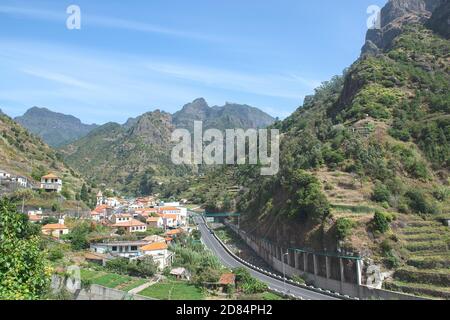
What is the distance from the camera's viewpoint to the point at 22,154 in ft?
243

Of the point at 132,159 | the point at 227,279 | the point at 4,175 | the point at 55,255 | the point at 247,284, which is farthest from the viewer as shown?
the point at 132,159

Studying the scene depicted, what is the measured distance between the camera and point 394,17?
436 feet

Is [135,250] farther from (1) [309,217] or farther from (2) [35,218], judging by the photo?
(1) [309,217]

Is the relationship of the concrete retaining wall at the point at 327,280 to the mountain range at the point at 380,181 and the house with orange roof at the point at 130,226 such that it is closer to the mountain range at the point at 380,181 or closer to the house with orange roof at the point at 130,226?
the mountain range at the point at 380,181

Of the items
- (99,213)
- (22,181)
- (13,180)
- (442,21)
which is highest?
(442,21)

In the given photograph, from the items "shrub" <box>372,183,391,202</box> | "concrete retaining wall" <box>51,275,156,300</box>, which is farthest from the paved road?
"shrub" <box>372,183,391,202</box>

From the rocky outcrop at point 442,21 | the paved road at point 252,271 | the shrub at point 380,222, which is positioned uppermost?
the rocky outcrop at point 442,21

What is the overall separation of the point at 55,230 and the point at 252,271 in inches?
851

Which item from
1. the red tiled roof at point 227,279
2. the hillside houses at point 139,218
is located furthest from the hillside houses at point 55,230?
the red tiled roof at point 227,279

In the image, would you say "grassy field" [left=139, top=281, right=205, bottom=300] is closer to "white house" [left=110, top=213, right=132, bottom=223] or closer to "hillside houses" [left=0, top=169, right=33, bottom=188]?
"white house" [left=110, top=213, right=132, bottom=223]

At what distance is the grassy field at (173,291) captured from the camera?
83.2 ft

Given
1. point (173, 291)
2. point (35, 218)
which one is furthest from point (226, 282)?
point (35, 218)

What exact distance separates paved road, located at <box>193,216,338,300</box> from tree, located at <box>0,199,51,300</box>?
2068 centimetres
